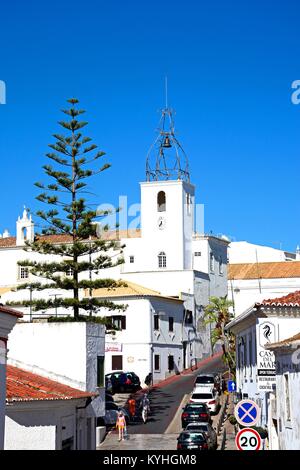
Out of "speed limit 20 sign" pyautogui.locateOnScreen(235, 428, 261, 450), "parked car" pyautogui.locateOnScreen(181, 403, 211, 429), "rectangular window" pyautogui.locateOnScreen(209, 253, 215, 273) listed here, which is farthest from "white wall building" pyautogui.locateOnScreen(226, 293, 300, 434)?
"rectangular window" pyautogui.locateOnScreen(209, 253, 215, 273)

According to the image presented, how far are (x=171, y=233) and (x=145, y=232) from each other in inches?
90.1

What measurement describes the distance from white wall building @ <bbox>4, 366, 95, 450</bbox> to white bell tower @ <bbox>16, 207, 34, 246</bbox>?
53388 mm

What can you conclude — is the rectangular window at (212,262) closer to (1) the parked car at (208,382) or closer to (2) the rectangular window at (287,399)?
(1) the parked car at (208,382)

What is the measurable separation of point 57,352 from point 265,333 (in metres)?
6.98

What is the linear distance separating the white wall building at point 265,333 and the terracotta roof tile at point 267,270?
2059 inches

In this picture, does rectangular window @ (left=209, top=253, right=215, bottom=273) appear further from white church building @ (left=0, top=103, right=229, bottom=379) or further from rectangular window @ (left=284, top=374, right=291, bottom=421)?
rectangular window @ (left=284, top=374, right=291, bottom=421)

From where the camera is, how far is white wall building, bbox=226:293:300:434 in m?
26.5

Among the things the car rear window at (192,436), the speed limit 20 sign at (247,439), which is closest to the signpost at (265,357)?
the car rear window at (192,436)

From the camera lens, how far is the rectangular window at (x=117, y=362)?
58.7 m

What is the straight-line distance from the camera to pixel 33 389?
23.5 metres

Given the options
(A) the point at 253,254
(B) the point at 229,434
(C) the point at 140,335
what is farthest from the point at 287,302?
(A) the point at 253,254

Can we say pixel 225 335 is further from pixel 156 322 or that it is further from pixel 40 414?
pixel 40 414
